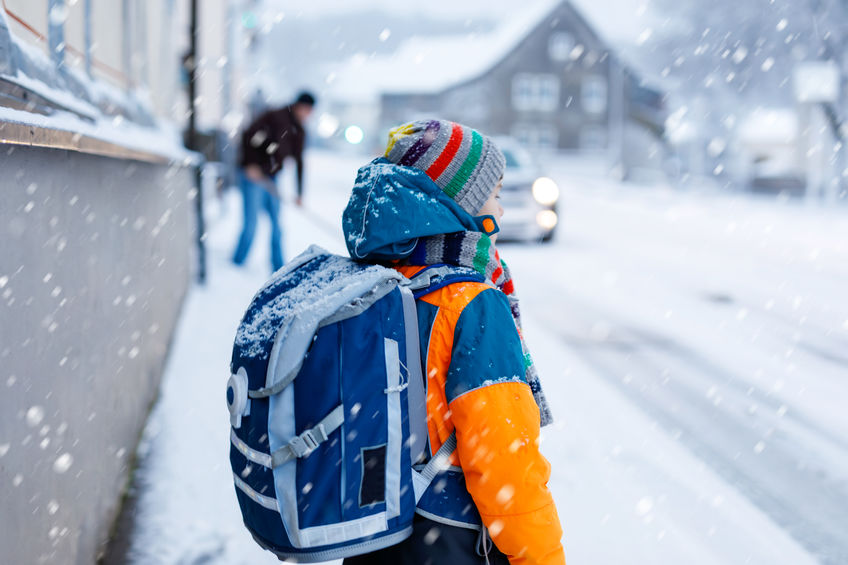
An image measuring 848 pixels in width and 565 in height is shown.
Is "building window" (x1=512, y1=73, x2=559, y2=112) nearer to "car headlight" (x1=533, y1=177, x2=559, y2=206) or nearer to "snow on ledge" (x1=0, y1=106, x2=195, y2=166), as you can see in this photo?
"car headlight" (x1=533, y1=177, x2=559, y2=206)

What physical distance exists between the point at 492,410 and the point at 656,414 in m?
3.16

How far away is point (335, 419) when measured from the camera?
1.41 m

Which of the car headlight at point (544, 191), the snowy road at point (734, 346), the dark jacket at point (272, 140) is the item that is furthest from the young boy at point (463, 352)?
the car headlight at point (544, 191)

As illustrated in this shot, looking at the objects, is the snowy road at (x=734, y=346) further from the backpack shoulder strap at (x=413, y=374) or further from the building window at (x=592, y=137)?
the building window at (x=592, y=137)

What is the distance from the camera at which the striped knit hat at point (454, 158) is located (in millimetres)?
1650

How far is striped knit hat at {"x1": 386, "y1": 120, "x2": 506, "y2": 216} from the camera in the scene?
5.41 ft

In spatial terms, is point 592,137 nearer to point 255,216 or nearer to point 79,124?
point 255,216

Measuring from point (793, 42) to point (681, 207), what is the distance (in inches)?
328

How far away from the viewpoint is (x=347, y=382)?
1.42m

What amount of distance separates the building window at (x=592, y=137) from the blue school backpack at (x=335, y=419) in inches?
1988

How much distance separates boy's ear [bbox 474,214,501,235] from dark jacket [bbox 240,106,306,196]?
21.3 feet

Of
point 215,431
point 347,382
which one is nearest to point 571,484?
point 215,431

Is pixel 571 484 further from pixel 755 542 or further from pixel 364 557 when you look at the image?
pixel 364 557

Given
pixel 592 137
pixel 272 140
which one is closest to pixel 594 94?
pixel 592 137
